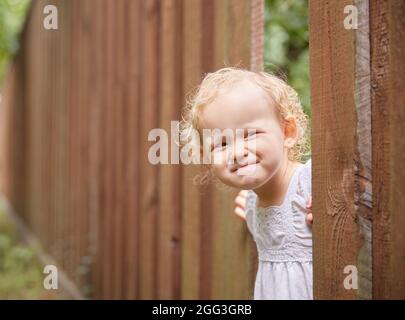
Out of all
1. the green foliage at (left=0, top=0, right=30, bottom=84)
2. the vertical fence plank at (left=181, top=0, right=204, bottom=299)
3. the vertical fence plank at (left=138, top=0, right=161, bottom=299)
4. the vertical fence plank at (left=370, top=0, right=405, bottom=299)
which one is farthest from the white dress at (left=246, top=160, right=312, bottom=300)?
the green foliage at (left=0, top=0, right=30, bottom=84)

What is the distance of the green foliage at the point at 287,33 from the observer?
3656mm

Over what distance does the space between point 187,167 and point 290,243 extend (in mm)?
1035

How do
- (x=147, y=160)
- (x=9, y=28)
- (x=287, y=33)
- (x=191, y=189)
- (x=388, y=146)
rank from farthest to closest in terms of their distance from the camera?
(x=9, y=28) < (x=287, y=33) < (x=147, y=160) < (x=191, y=189) < (x=388, y=146)

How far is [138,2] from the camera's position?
344cm

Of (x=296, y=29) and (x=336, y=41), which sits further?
(x=296, y=29)

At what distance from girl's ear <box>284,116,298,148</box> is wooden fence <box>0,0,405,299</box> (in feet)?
0.15

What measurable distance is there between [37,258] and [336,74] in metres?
6.73

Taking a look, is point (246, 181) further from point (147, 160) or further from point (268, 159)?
point (147, 160)

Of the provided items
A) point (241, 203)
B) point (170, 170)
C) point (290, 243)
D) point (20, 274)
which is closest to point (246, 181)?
point (290, 243)

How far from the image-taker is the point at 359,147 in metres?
1.33

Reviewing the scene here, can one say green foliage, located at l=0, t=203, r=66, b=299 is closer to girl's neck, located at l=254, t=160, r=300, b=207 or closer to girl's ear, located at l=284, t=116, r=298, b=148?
girl's neck, located at l=254, t=160, r=300, b=207

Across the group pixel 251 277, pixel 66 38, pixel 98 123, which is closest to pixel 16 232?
pixel 66 38

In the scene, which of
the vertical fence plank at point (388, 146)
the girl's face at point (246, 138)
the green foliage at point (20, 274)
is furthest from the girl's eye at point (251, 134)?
the green foliage at point (20, 274)

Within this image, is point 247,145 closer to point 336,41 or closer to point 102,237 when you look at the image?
point 336,41
